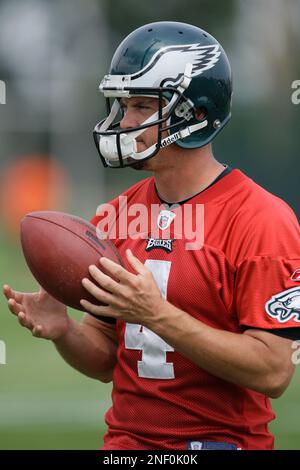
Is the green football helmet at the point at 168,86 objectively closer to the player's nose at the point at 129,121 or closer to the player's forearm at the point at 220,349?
the player's nose at the point at 129,121

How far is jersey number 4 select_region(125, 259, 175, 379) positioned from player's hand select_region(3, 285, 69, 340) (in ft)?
1.03

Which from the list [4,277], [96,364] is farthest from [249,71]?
Answer: [96,364]

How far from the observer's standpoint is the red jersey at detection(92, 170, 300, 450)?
2857 mm

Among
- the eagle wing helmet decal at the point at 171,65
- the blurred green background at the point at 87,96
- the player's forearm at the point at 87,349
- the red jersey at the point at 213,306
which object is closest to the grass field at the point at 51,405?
the player's forearm at the point at 87,349

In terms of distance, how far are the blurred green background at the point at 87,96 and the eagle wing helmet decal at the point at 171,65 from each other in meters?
8.56

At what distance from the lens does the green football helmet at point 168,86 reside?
3.07m

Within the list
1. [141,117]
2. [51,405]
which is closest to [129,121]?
[141,117]

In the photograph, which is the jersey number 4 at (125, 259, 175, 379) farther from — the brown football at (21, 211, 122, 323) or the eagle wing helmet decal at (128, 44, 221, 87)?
the eagle wing helmet decal at (128, 44, 221, 87)

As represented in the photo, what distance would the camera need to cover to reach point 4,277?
1219 cm

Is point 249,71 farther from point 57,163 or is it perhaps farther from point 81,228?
point 81,228

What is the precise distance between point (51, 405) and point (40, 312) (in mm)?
2700

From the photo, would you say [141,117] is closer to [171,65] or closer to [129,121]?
[129,121]

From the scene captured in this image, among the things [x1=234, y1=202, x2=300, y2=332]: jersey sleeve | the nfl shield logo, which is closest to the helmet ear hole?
the nfl shield logo

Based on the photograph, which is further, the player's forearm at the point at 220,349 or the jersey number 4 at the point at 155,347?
the jersey number 4 at the point at 155,347
